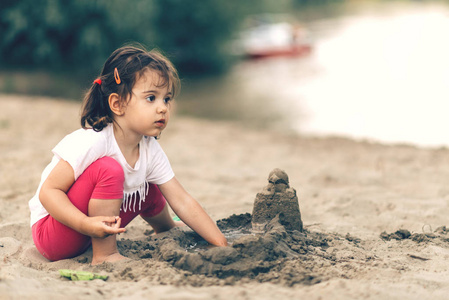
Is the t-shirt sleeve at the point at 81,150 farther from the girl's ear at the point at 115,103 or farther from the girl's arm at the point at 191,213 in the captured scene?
the girl's arm at the point at 191,213

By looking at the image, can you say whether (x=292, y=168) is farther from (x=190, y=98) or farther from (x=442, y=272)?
(x=190, y=98)

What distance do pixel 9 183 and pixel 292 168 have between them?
2.56 metres

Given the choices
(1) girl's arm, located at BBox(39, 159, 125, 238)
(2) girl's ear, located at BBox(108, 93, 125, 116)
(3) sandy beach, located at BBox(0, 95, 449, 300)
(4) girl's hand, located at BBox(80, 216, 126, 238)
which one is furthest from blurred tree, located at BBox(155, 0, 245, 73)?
(4) girl's hand, located at BBox(80, 216, 126, 238)

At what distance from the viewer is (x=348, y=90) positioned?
1131 centimetres

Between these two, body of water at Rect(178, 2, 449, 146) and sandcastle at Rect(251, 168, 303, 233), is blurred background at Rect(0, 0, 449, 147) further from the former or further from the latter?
sandcastle at Rect(251, 168, 303, 233)

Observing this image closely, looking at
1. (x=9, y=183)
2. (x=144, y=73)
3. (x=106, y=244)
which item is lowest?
(x=106, y=244)

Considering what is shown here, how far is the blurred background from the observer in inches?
350

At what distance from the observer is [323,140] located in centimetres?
646

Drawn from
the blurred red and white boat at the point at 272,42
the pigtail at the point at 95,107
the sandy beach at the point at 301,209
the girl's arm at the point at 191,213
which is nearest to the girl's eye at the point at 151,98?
the pigtail at the point at 95,107

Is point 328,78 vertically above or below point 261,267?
above

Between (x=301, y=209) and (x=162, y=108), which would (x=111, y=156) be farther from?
(x=301, y=209)

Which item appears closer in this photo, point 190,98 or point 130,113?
point 130,113

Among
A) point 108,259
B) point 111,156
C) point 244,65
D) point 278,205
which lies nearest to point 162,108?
point 111,156

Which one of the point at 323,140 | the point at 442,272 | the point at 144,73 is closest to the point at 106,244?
the point at 144,73
